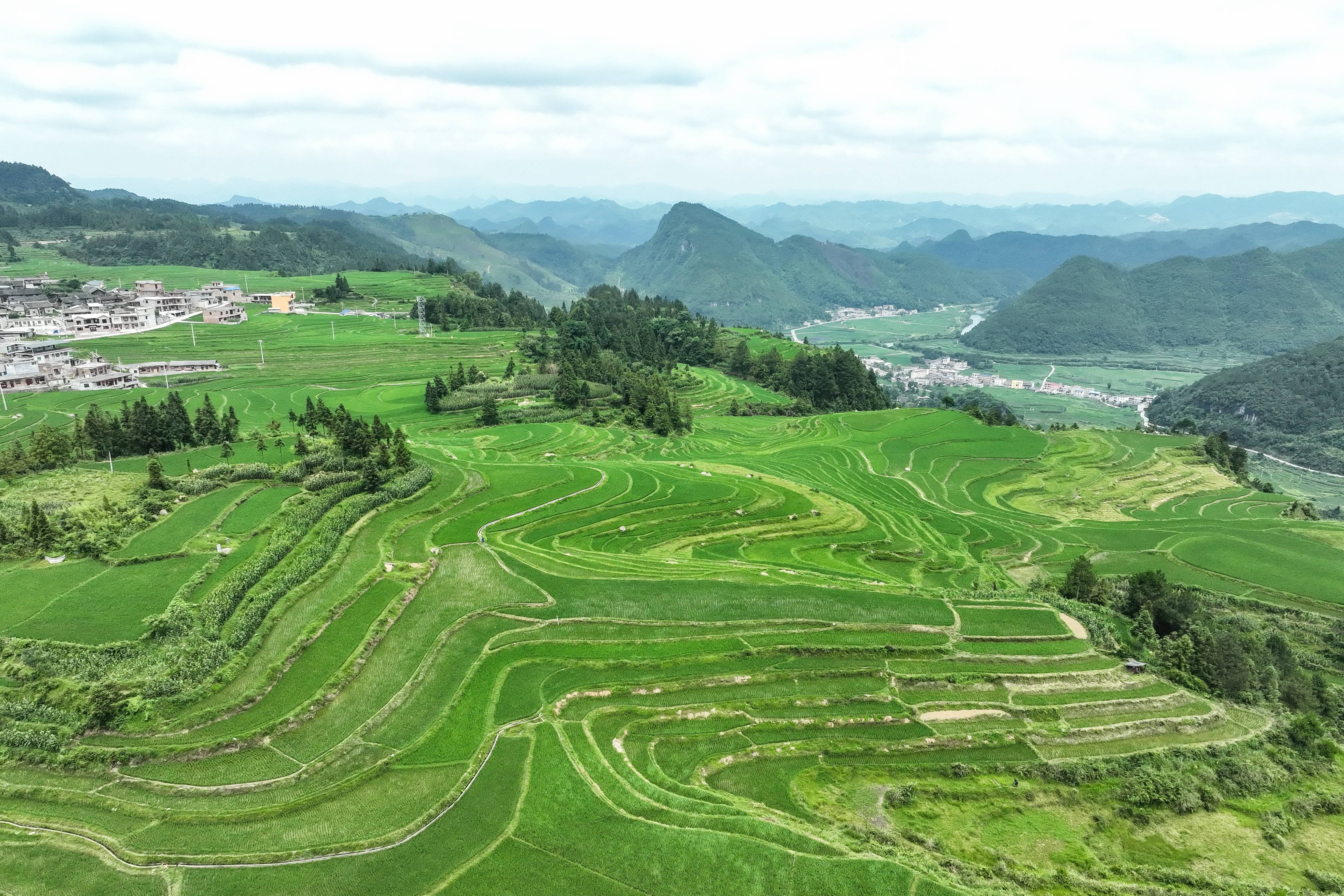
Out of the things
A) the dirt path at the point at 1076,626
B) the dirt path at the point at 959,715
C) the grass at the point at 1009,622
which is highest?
the grass at the point at 1009,622

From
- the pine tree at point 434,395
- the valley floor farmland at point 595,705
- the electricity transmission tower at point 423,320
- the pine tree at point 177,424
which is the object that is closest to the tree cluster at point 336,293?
the electricity transmission tower at point 423,320

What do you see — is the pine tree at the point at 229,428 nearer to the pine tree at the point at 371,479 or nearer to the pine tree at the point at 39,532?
the pine tree at the point at 371,479

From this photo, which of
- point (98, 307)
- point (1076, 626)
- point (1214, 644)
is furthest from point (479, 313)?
point (1214, 644)

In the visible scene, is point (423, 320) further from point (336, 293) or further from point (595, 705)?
point (595, 705)

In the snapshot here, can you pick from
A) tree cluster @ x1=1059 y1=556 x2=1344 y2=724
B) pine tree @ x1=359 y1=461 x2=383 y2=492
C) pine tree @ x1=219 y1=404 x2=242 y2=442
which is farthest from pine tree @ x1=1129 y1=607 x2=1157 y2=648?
pine tree @ x1=219 y1=404 x2=242 y2=442

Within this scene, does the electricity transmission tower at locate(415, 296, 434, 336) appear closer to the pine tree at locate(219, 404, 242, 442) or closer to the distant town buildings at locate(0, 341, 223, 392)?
the distant town buildings at locate(0, 341, 223, 392)
